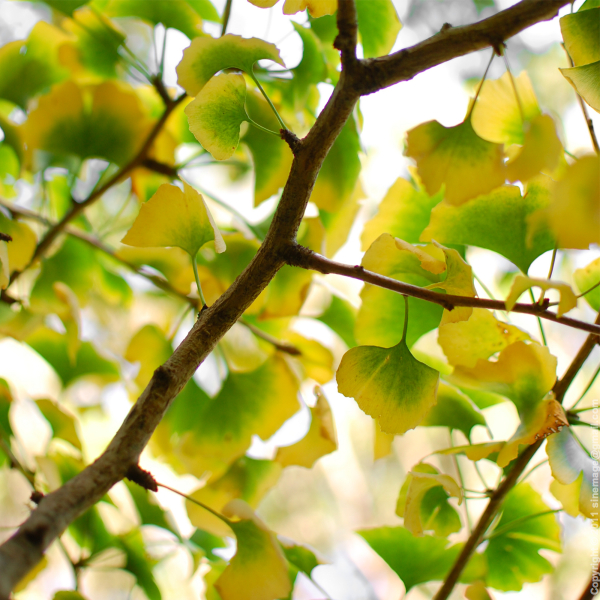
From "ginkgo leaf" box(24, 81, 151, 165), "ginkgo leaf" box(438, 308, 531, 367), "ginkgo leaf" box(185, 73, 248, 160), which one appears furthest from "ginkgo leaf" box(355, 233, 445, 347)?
"ginkgo leaf" box(24, 81, 151, 165)

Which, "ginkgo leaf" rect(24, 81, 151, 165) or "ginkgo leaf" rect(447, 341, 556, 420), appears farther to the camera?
"ginkgo leaf" rect(24, 81, 151, 165)

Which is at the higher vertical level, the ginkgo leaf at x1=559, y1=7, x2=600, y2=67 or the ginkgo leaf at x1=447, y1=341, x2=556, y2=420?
the ginkgo leaf at x1=559, y1=7, x2=600, y2=67

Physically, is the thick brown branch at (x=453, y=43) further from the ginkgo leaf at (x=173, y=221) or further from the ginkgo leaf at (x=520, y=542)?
the ginkgo leaf at (x=520, y=542)

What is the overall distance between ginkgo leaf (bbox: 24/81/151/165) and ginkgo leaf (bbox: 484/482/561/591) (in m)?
0.45

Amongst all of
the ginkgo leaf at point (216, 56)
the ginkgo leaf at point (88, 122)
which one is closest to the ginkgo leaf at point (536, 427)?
the ginkgo leaf at point (216, 56)

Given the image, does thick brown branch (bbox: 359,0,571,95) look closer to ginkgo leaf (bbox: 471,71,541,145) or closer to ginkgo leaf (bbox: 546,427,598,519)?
ginkgo leaf (bbox: 471,71,541,145)

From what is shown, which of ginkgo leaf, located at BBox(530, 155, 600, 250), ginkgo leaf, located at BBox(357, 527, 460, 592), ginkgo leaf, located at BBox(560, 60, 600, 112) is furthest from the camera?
ginkgo leaf, located at BBox(357, 527, 460, 592)

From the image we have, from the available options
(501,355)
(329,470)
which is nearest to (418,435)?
(329,470)

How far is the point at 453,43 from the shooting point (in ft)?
0.73

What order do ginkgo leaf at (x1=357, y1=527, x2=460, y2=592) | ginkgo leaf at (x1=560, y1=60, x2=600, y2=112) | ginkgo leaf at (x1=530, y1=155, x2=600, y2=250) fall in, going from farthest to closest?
ginkgo leaf at (x1=357, y1=527, x2=460, y2=592), ginkgo leaf at (x1=560, y1=60, x2=600, y2=112), ginkgo leaf at (x1=530, y1=155, x2=600, y2=250)

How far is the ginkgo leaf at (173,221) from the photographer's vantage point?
25 cm

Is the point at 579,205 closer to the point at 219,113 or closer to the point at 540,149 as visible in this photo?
the point at 540,149

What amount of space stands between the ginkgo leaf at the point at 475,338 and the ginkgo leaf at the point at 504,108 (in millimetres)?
116

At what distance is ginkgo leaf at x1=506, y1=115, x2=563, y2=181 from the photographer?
8.7 inches
